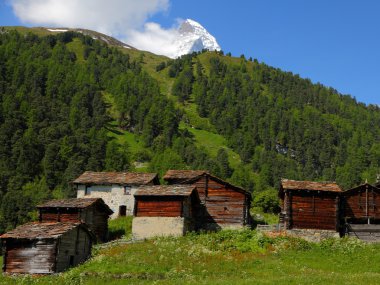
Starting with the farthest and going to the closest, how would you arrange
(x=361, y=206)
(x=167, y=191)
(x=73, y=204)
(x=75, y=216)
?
(x=361, y=206) < (x=73, y=204) < (x=75, y=216) < (x=167, y=191)

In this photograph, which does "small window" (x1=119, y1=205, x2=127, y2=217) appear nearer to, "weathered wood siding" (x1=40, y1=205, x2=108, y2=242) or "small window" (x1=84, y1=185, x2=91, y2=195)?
"small window" (x1=84, y1=185, x2=91, y2=195)

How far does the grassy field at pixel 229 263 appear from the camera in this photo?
3167cm

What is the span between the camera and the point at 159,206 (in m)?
50.4

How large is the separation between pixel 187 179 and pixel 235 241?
18683 millimetres

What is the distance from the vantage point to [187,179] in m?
60.3

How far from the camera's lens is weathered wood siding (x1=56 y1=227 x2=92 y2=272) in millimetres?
40750

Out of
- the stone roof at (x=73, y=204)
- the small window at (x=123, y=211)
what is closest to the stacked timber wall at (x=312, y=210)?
the stone roof at (x=73, y=204)

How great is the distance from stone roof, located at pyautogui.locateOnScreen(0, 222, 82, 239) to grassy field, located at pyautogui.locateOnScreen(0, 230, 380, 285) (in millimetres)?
3433

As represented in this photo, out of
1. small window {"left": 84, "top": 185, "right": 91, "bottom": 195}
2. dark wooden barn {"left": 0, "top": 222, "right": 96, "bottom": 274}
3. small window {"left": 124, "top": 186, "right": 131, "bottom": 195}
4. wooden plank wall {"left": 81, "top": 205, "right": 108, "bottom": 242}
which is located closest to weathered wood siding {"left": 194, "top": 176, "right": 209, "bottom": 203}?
wooden plank wall {"left": 81, "top": 205, "right": 108, "bottom": 242}

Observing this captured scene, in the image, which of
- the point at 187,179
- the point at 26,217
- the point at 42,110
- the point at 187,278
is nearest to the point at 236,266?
the point at 187,278

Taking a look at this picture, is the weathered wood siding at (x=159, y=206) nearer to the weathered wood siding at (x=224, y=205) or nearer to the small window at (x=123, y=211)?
the weathered wood siding at (x=224, y=205)

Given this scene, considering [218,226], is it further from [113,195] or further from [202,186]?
[113,195]

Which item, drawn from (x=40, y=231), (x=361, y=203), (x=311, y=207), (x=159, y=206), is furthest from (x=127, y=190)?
(x=361, y=203)

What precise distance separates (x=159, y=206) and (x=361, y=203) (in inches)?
892
